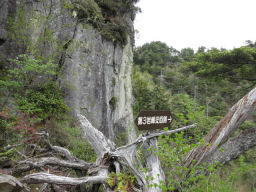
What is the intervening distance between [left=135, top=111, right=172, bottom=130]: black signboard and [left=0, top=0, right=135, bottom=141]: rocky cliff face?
215 inches

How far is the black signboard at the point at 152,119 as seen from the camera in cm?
235

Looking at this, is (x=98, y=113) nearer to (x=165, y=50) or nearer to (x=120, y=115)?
(x=120, y=115)

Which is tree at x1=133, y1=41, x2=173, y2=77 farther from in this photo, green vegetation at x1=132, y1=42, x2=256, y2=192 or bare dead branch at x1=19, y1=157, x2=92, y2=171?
bare dead branch at x1=19, y1=157, x2=92, y2=171

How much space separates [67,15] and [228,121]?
7.53 meters

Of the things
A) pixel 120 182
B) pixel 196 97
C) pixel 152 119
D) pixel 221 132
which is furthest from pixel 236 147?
pixel 196 97

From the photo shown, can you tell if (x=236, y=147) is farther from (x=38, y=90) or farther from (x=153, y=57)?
(x=153, y=57)

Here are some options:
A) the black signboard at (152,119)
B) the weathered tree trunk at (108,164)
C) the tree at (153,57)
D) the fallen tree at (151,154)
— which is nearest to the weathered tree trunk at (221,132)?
the fallen tree at (151,154)

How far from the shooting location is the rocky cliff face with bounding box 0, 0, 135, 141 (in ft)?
20.2

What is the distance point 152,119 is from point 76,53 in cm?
632

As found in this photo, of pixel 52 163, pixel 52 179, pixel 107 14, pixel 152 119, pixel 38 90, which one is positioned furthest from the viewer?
pixel 107 14

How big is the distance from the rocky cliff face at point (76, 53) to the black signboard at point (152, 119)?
18.0 feet

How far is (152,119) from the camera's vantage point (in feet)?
8.10

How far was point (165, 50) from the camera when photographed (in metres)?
42.7

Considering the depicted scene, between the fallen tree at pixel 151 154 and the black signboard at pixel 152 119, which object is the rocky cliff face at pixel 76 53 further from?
the black signboard at pixel 152 119
